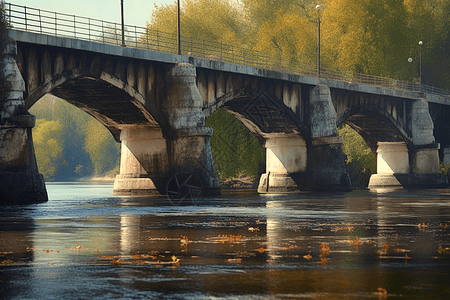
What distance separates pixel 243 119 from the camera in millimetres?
53219

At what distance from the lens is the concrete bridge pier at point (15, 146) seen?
2836cm

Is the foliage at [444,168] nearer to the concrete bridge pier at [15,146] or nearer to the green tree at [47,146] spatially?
the concrete bridge pier at [15,146]

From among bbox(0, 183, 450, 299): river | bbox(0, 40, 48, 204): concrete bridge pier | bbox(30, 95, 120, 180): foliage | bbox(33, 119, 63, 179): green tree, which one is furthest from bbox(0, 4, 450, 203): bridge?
bbox(33, 119, 63, 179): green tree

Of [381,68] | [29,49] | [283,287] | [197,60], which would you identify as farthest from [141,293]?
[381,68]

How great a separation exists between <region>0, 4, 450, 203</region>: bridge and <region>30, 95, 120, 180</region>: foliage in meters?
74.1

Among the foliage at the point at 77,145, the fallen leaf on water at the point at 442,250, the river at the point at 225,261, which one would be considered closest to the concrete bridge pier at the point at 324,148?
the river at the point at 225,261

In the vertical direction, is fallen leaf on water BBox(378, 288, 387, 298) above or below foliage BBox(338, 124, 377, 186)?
below

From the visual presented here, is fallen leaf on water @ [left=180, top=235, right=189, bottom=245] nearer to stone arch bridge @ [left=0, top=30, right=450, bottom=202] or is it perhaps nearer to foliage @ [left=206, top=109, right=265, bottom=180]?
stone arch bridge @ [left=0, top=30, right=450, bottom=202]

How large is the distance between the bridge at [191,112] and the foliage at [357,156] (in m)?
1.17

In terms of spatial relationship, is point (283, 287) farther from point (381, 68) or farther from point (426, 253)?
point (381, 68)

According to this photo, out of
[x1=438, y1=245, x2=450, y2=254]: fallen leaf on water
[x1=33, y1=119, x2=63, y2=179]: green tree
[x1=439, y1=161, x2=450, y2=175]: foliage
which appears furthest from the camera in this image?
[x1=33, y1=119, x2=63, y2=179]: green tree

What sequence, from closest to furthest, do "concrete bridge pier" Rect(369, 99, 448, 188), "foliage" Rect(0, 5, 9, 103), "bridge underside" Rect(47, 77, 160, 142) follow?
"foliage" Rect(0, 5, 9, 103) < "bridge underside" Rect(47, 77, 160, 142) < "concrete bridge pier" Rect(369, 99, 448, 188)

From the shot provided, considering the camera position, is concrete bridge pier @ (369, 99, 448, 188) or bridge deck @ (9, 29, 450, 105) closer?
bridge deck @ (9, 29, 450, 105)

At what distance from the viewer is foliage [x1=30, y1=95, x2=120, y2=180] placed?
132250 millimetres
